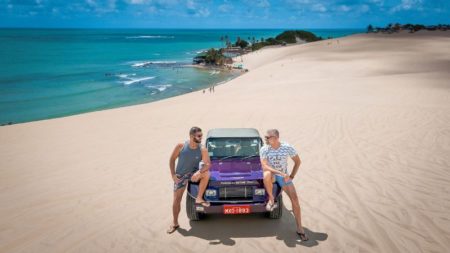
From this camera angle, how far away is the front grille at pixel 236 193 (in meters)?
7.15

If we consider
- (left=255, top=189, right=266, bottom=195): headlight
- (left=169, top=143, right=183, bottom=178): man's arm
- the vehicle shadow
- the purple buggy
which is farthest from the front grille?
(left=169, top=143, right=183, bottom=178): man's arm

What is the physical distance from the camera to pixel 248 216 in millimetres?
7977

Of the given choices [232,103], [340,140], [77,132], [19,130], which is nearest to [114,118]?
[77,132]

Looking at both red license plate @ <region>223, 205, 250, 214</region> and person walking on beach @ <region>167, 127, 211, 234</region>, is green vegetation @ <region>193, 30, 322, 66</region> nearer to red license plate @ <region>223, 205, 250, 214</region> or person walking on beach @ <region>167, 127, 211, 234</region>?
person walking on beach @ <region>167, 127, 211, 234</region>

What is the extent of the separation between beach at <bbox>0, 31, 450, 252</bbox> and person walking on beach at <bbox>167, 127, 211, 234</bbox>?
1.01m

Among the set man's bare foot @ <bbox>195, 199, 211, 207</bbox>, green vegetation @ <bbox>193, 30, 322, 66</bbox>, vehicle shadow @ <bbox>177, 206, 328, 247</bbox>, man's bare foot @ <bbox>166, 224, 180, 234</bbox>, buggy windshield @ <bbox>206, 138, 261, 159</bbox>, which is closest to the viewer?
man's bare foot @ <bbox>195, 199, 211, 207</bbox>

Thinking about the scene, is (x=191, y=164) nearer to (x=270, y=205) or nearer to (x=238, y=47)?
(x=270, y=205)

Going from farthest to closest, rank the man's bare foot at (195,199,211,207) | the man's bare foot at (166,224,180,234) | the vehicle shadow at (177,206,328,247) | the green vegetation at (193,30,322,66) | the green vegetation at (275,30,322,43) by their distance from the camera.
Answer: the green vegetation at (275,30,322,43) < the green vegetation at (193,30,322,66) < the man's bare foot at (166,224,180,234) < the vehicle shadow at (177,206,328,247) < the man's bare foot at (195,199,211,207)

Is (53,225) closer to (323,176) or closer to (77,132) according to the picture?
(323,176)

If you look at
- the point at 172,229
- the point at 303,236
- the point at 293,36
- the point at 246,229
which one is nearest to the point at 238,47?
the point at 293,36

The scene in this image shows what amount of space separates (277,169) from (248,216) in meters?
1.66

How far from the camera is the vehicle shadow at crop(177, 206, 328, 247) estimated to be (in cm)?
706

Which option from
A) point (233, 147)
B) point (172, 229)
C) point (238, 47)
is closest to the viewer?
point (172, 229)

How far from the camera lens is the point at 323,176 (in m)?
10.5
